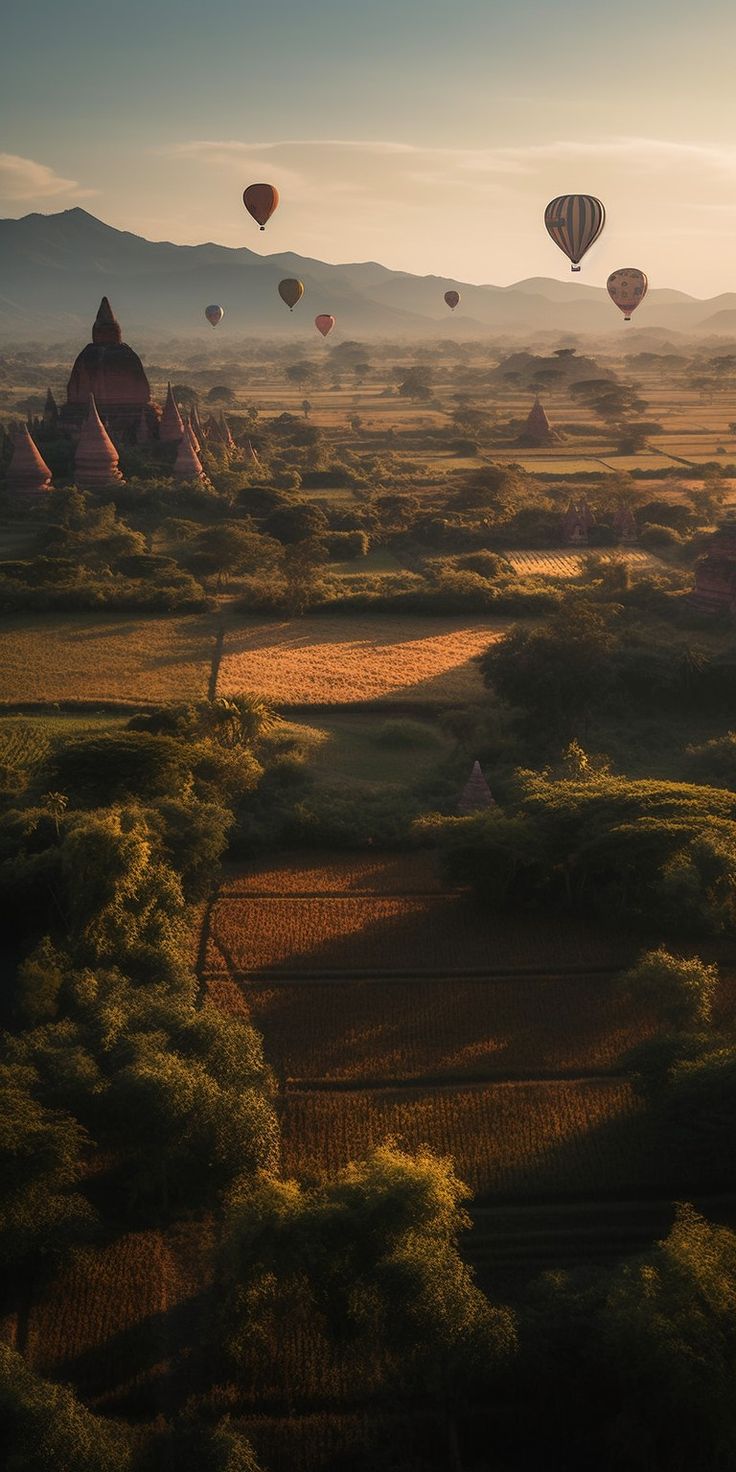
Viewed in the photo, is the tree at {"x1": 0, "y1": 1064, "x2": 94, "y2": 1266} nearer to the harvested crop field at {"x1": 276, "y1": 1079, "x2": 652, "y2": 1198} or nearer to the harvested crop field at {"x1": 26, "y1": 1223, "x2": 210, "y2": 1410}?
the harvested crop field at {"x1": 26, "y1": 1223, "x2": 210, "y2": 1410}

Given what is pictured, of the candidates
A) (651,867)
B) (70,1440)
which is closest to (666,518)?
(651,867)

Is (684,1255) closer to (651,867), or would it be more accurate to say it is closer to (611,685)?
(651,867)

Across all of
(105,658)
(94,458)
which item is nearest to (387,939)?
(105,658)

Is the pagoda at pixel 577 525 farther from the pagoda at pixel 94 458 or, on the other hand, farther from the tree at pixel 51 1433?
the tree at pixel 51 1433

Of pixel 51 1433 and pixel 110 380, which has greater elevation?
pixel 110 380

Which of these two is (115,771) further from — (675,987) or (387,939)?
(675,987)

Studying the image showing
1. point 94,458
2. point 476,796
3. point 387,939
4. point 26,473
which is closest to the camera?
point 387,939

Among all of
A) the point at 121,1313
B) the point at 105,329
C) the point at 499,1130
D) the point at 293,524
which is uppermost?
the point at 105,329
